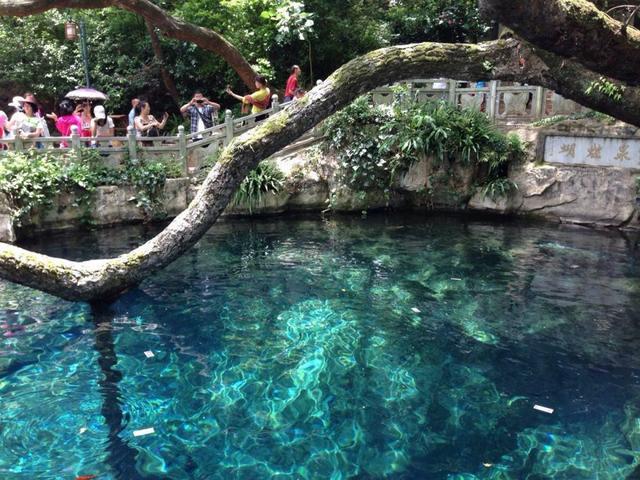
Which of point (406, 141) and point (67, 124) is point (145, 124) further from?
point (406, 141)

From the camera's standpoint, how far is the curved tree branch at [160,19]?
12.0m

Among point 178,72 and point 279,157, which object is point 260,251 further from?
Result: point 178,72

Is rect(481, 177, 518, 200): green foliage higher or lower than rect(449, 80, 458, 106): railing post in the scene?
lower

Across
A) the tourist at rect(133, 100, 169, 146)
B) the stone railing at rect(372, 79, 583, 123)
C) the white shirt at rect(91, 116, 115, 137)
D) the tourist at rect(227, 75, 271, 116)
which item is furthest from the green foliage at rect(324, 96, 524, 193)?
the white shirt at rect(91, 116, 115, 137)

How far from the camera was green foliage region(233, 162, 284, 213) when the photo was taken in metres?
12.5

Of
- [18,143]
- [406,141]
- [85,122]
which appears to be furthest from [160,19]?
[406,141]

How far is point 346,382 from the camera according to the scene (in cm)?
578

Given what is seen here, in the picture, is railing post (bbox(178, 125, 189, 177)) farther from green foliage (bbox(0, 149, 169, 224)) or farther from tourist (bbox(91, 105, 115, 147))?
tourist (bbox(91, 105, 115, 147))

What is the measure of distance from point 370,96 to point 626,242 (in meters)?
6.21

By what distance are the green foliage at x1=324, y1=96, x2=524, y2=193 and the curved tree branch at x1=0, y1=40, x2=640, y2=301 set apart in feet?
20.9

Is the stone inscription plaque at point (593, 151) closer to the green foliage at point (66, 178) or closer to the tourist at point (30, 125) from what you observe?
the green foliage at point (66, 178)

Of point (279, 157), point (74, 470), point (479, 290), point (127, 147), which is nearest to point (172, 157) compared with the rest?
point (127, 147)

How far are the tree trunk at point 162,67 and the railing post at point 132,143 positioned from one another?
4950 millimetres

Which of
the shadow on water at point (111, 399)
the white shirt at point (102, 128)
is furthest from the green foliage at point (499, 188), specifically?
the shadow on water at point (111, 399)
